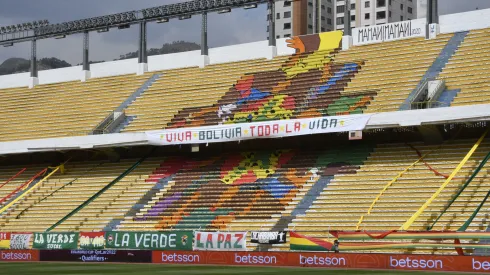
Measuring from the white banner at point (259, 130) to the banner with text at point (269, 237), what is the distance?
218 inches

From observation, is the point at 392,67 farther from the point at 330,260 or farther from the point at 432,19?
the point at 330,260

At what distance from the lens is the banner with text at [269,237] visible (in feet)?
99.0

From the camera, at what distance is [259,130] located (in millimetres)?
35719

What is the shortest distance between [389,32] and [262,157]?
8504 mm

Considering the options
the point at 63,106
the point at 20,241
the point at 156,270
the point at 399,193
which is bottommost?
the point at 156,270

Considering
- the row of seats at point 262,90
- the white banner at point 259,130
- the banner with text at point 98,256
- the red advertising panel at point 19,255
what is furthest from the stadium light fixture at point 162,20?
the banner with text at point 98,256

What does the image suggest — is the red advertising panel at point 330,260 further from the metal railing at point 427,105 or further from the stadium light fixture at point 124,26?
the stadium light fixture at point 124,26

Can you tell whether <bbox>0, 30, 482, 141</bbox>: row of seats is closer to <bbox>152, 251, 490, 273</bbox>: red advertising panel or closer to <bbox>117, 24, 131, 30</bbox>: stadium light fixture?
<bbox>117, 24, 131, 30</bbox>: stadium light fixture

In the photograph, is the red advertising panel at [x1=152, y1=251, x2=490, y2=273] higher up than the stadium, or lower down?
lower down

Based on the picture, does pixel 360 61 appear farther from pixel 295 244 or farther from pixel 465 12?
pixel 295 244

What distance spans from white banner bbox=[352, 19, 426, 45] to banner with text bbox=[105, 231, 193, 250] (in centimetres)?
1463

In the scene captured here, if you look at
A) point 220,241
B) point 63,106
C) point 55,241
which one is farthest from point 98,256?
point 63,106

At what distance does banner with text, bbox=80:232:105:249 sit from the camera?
32.2m

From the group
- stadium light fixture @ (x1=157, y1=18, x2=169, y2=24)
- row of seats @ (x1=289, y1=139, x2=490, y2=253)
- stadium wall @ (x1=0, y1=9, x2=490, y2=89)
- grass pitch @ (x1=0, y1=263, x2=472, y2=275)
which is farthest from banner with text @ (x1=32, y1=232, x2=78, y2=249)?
stadium light fixture @ (x1=157, y1=18, x2=169, y2=24)
